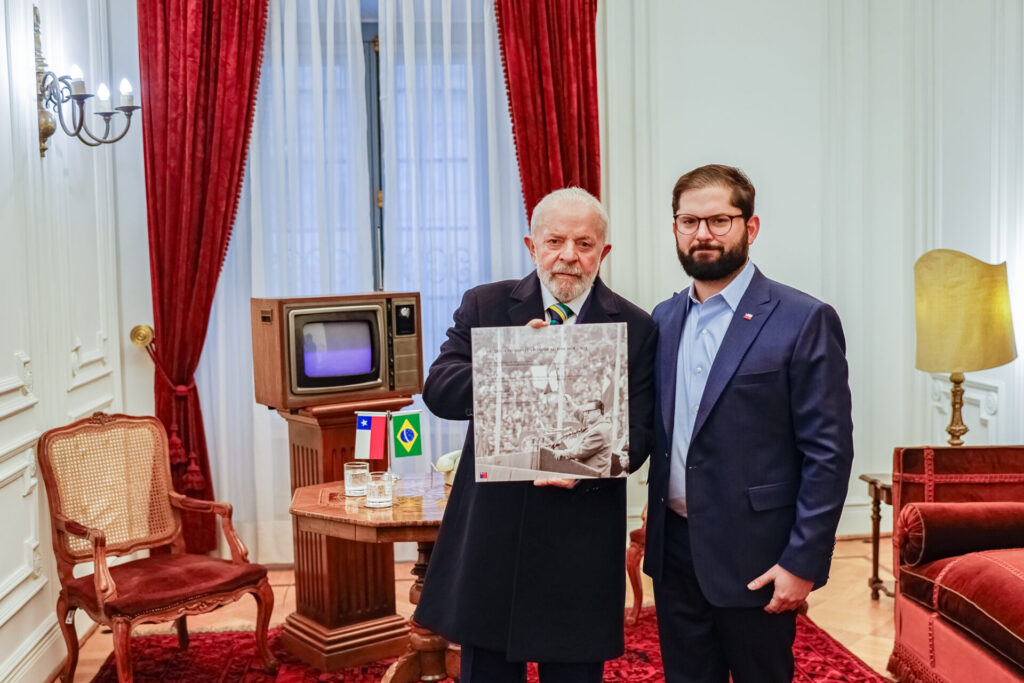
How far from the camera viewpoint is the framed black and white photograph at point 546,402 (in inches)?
78.3

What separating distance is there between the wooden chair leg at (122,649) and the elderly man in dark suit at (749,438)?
6.56 feet

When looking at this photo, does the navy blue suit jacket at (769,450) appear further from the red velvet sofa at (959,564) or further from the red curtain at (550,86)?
the red curtain at (550,86)

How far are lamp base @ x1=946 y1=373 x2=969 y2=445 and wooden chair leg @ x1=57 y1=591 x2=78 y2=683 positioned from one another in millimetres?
3296

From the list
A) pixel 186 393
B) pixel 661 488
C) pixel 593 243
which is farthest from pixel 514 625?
pixel 186 393

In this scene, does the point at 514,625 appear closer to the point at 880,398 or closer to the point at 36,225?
the point at 36,225

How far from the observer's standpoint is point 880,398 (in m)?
5.26

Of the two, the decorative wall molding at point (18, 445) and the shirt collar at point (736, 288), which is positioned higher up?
the shirt collar at point (736, 288)

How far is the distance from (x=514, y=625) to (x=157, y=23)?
11.7ft

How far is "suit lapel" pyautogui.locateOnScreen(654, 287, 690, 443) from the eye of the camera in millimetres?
2148

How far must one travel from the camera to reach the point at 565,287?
6.77ft

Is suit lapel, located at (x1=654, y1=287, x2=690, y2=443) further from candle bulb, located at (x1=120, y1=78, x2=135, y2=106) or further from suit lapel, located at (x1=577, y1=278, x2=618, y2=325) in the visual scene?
candle bulb, located at (x1=120, y1=78, x2=135, y2=106)

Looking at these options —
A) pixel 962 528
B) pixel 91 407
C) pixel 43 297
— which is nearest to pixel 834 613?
pixel 962 528

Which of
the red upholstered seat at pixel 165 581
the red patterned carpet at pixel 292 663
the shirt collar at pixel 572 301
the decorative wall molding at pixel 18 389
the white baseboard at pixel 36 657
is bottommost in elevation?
the red patterned carpet at pixel 292 663

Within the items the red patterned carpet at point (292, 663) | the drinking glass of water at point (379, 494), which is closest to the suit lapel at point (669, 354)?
the drinking glass of water at point (379, 494)
